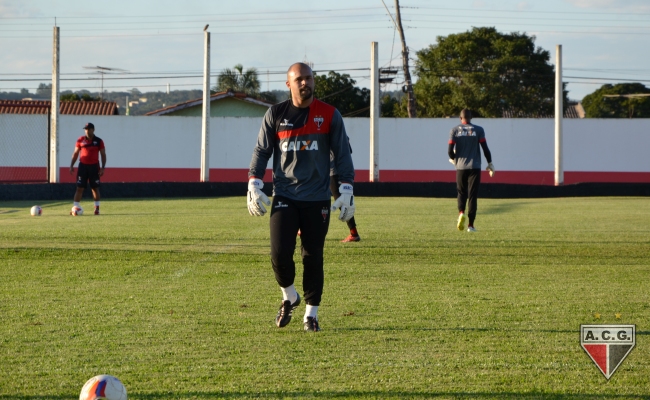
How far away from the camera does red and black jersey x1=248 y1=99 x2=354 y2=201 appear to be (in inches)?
224

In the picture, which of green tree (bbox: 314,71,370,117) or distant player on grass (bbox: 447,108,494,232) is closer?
distant player on grass (bbox: 447,108,494,232)

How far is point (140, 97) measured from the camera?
368 ft

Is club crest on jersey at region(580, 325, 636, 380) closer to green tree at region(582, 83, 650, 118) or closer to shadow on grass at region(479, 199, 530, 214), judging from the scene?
shadow on grass at region(479, 199, 530, 214)

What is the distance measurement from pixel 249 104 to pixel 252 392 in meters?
44.1

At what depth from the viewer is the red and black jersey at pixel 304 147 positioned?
5.70m

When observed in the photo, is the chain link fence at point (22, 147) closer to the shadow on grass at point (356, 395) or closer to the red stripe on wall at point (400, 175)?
the red stripe on wall at point (400, 175)

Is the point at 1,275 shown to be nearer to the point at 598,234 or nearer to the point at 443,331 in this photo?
the point at 443,331

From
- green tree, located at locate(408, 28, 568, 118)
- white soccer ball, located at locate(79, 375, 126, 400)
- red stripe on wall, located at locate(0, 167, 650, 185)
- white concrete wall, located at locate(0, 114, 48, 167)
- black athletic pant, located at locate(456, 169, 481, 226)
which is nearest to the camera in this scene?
white soccer ball, located at locate(79, 375, 126, 400)

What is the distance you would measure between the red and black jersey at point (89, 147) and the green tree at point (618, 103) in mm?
60838

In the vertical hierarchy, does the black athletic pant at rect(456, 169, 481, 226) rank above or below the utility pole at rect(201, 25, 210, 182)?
below

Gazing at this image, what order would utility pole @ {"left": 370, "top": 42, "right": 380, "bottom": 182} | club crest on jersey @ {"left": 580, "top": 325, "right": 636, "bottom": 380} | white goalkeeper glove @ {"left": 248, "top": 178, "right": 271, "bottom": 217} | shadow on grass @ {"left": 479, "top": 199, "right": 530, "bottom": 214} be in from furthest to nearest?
1. utility pole @ {"left": 370, "top": 42, "right": 380, "bottom": 182}
2. shadow on grass @ {"left": 479, "top": 199, "right": 530, "bottom": 214}
3. white goalkeeper glove @ {"left": 248, "top": 178, "right": 271, "bottom": 217}
4. club crest on jersey @ {"left": 580, "top": 325, "right": 636, "bottom": 380}

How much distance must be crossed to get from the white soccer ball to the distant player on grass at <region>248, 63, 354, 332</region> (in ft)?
7.10

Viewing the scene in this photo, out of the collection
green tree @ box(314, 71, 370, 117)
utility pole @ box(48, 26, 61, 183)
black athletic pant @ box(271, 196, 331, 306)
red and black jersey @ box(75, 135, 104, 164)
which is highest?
green tree @ box(314, 71, 370, 117)

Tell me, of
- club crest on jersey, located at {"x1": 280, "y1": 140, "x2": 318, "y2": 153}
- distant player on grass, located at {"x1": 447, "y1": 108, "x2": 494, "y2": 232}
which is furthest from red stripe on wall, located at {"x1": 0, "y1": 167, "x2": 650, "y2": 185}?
club crest on jersey, located at {"x1": 280, "y1": 140, "x2": 318, "y2": 153}
